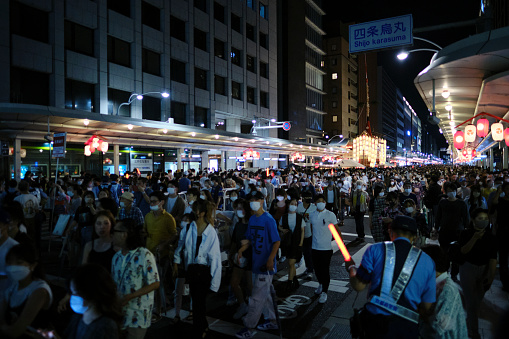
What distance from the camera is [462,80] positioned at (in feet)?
38.1

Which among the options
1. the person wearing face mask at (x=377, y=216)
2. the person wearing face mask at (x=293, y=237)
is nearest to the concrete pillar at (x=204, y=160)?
the person wearing face mask at (x=377, y=216)

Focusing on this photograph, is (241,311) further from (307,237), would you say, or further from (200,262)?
(307,237)

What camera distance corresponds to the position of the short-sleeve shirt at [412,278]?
2.92 metres

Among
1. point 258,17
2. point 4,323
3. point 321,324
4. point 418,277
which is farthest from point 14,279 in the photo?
point 258,17

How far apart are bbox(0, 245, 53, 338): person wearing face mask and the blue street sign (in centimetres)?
907

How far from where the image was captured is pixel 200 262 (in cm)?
467

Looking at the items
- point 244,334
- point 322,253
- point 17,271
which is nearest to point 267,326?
point 244,334

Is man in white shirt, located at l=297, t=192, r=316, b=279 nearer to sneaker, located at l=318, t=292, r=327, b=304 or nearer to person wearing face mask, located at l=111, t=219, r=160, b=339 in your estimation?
sneaker, located at l=318, t=292, r=327, b=304

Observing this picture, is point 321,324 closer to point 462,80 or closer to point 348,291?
point 348,291

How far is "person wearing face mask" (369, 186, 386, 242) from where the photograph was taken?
7336mm

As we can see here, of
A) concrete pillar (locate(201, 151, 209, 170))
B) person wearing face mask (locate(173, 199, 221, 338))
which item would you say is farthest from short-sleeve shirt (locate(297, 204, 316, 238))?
concrete pillar (locate(201, 151, 209, 170))

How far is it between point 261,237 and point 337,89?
77081 millimetres

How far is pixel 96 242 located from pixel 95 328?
188 cm

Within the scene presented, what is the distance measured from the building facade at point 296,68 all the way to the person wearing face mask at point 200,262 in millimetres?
45144
